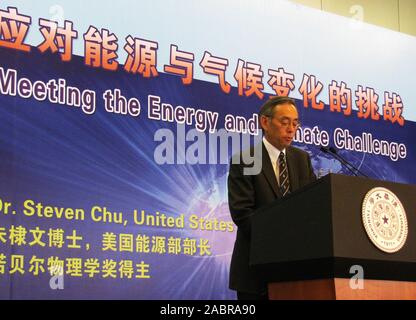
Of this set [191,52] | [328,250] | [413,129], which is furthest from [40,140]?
[413,129]

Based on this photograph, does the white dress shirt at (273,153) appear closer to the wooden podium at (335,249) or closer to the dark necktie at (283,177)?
the dark necktie at (283,177)

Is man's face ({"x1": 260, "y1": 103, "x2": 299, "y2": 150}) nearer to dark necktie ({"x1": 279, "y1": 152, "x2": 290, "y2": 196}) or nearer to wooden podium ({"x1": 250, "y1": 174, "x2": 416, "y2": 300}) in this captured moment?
dark necktie ({"x1": 279, "y1": 152, "x2": 290, "y2": 196})

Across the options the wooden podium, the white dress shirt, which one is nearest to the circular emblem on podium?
the wooden podium

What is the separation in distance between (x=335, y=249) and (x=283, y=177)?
2.12 feet

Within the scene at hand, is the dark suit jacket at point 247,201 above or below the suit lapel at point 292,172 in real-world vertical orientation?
below

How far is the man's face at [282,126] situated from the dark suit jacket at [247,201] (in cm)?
6

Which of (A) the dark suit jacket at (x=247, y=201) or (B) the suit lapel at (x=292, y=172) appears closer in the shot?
(A) the dark suit jacket at (x=247, y=201)

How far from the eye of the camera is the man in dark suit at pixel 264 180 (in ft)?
7.24

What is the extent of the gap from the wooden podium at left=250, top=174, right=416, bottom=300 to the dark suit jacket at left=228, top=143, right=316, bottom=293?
0.26 meters

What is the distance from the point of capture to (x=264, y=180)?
89.4 inches

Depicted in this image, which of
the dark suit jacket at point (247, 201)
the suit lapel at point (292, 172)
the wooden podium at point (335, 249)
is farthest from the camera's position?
the suit lapel at point (292, 172)

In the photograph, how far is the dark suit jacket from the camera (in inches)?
86.7

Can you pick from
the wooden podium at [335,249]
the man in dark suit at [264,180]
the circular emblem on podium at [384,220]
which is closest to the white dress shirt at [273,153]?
the man in dark suit at [264,180]

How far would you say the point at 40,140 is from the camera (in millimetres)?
3574
